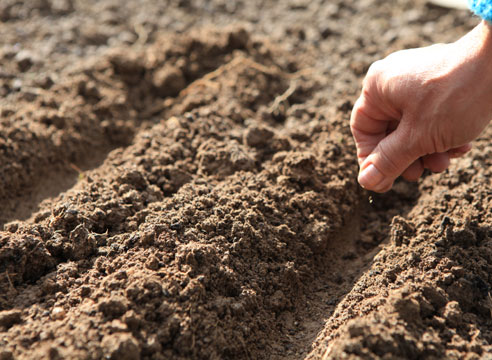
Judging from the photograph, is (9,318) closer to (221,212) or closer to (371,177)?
(221,212)

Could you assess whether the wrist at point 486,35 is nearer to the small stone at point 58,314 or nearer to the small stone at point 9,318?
the small stone at point 58,314

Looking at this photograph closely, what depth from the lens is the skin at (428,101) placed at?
6.79 ft

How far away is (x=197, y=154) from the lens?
9.87ft

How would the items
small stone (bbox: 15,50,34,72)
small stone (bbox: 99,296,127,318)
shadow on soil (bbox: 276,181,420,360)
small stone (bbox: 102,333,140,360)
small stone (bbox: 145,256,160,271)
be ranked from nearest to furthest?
small stone (bbox: 102,333,140,360), small stone (bbox: 99,296,127,318), small stone (bbox: 145,256,160,271), shadow on soil (bbox: 276,181,420,360), small stone (bbox: 15,50,34,72)

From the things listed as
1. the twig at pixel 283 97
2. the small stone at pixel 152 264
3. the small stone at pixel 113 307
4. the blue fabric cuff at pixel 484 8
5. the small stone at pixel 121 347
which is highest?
the blue fabric cuff at pixel 484 8

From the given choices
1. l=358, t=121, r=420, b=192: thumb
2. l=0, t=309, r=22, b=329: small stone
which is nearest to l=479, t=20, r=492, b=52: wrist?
l=358, t=121, r=420, b=192: thumb

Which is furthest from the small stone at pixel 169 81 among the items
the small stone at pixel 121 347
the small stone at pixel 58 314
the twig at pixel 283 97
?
the small stone at pixel 121 347

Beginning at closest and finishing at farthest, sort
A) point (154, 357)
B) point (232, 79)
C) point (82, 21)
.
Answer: point (154, 357)
point (232, 79)
point (82, 21)

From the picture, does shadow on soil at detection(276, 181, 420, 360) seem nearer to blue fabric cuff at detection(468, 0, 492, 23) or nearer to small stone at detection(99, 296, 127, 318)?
small stone at detection(99, 296, 127, 318)

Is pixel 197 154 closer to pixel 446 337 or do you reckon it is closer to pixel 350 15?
pixel 446 337

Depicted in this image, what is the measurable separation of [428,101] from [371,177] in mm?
422

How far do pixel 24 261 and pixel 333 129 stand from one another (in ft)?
6.30

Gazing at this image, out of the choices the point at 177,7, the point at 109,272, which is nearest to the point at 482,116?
the point at 109,272

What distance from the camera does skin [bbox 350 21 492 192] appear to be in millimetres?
2070
